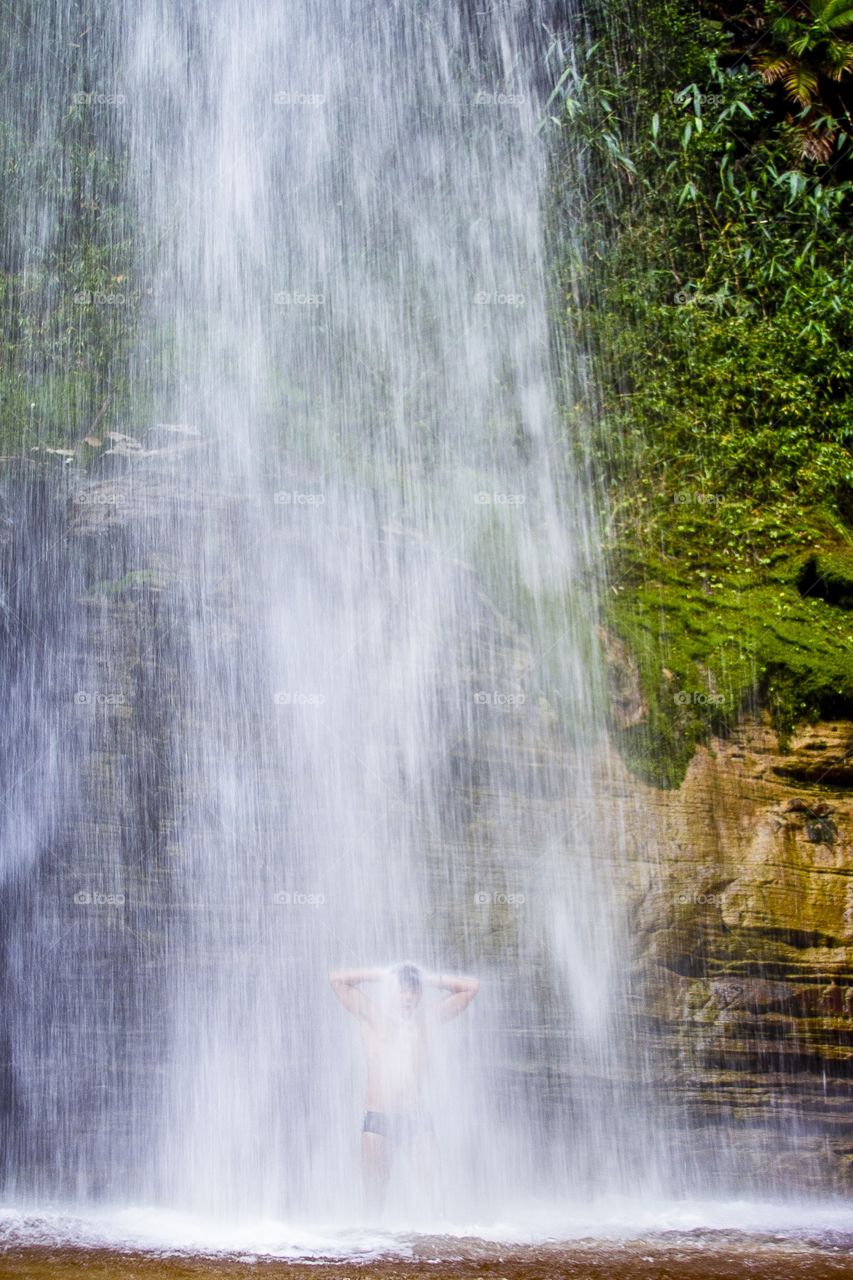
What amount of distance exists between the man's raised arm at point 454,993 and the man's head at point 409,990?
274 millimetres

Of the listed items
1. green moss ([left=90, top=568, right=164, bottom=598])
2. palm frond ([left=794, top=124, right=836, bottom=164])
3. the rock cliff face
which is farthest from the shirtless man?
palm frond ([left=794, top=124, right=836, bottom=164])

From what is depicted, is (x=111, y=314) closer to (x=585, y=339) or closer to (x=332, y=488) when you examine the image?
(x=332, y=488)

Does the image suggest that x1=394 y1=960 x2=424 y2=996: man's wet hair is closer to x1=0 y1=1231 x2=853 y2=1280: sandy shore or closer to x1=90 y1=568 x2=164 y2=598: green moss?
x1=0 y1=1231 x2=853 y2=1280: sandy shore

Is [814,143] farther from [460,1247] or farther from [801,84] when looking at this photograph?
[460,1247]

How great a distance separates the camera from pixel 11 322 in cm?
903

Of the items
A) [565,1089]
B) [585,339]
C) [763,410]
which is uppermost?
[585,339]

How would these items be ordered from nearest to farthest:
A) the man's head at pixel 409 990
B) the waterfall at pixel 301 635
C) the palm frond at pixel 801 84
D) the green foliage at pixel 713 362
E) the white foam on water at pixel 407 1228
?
the white foam on water at pixel 407 1228 < the man's head at pixel 409 990 < the waterfall at pixel 301 635 < the green foliage at pixel 713 362 < the palm frond at pixel 801 84

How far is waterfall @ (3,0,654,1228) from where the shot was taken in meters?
6.34

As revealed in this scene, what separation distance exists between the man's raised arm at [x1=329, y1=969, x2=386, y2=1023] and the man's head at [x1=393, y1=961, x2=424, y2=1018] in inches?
7.6

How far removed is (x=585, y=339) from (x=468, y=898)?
4895 millimetres

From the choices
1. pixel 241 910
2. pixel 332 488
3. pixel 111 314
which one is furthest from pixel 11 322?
pixel 241 910

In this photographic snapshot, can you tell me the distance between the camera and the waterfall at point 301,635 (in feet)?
20.8

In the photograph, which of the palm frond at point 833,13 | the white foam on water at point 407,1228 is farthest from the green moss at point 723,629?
the palm frond at point 833,13

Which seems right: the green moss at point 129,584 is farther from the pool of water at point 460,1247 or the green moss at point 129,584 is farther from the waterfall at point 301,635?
the pool of water at point 460,1247
